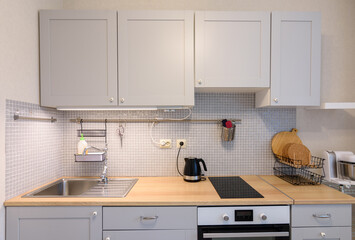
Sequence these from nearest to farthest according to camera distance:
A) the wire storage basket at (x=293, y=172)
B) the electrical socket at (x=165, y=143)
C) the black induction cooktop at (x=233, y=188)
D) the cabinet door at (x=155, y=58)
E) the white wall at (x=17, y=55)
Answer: the white wall at (x=17, y=55) → the black induction cooktop at (x=233, y=188) → the cabinet door at (x=155, y=58) → the wire storage basket at (x=293, y=172) → the electrical socket at (x=165, y=143)

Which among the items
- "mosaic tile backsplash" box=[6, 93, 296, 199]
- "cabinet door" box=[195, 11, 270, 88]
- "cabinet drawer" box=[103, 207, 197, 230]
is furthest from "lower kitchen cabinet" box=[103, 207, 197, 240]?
"cabinet door" box=[195, 11, 270, 88]

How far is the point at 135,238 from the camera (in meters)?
1.40

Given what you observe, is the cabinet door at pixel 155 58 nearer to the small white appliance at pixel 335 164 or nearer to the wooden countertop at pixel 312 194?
the wooden countertop at pixel 312 194

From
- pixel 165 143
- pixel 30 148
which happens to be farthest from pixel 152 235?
pixel 30 148

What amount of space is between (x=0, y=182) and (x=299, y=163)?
224 centimetres

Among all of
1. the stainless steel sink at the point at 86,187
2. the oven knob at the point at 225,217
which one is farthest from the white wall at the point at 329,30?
the stainless steel sink at the point at 86,187

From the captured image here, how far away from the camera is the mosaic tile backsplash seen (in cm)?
202

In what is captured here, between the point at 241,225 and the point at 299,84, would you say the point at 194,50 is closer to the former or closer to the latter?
the point at 299,84

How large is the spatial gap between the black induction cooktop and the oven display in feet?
0.33

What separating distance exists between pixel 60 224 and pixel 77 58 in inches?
47.9

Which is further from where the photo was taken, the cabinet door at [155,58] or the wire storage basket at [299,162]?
the wire storage basket at [299,162]

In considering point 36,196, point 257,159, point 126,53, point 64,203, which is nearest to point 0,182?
point 36,196

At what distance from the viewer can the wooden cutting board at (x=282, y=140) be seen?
2.01 m

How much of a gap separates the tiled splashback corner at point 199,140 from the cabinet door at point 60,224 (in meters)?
0.62
